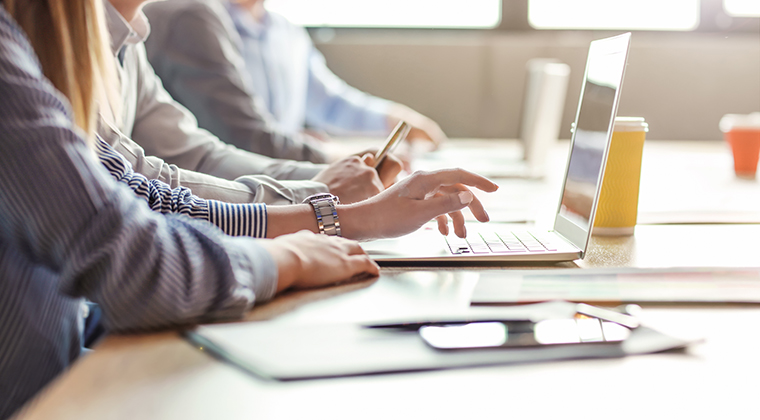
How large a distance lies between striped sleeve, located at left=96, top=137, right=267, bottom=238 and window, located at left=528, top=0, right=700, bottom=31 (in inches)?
103

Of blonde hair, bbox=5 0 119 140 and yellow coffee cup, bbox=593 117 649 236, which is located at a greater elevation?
blonde hair, bbox=5 0 119 140

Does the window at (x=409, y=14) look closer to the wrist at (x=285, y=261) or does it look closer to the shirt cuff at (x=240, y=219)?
the shirt cuff at (x=240, y=219)

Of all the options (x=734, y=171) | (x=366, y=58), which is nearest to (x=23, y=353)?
(x=734, y=171)

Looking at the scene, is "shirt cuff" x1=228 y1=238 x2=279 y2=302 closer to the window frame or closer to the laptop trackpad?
the laptop trackpad

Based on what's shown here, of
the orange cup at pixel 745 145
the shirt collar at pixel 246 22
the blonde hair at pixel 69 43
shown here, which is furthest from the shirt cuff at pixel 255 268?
the shirt collar at pixel 246 22

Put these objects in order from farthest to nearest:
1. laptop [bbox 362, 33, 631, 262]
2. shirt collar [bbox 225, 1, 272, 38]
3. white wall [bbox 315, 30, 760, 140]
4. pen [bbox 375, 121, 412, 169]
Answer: white wall [bbox 315, 30, 760, 140]
shirt collar [bbox 225, 1, 272, 38]
pen [bbox 375, 121, 412, 169]
laptop [bbox 362, 33, 631, 262]

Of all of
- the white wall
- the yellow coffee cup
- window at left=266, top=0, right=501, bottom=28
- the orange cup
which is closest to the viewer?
the yellow coffee cup

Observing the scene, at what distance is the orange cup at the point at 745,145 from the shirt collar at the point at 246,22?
1.67 meters

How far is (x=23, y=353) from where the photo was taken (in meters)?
0.49

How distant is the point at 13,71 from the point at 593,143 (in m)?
0.63

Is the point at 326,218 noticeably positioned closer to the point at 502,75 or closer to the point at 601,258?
the point at 601,258

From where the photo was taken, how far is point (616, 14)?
9.87 ft

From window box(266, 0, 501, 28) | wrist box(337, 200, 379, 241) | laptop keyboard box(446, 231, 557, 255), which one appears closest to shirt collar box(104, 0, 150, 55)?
wrist box(337, 200, 379, 241)

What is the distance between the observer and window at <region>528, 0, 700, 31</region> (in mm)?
2994
